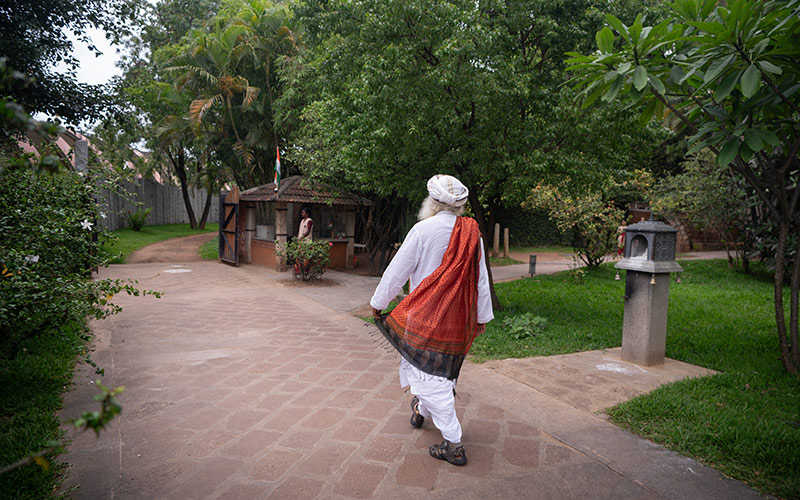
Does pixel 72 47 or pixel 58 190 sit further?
pixel 72 47

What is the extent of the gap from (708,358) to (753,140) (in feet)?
9.78

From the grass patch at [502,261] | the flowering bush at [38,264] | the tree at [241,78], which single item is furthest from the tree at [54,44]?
the grass patch at [502,261]

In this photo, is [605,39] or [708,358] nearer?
[605,39]

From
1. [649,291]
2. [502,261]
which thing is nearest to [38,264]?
[649,291]

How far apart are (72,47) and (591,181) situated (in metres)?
8.96

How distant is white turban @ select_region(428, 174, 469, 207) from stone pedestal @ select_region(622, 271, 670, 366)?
2784 mm

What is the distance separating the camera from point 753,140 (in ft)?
10.6

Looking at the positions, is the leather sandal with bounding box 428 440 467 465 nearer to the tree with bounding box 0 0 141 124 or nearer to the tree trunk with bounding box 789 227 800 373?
the tree trunk with bounding box 789 227 800 373

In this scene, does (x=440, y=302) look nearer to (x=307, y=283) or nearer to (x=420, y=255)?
(x=420, y=255)

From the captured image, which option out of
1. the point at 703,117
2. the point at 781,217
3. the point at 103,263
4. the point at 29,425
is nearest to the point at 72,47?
the point at 103,263

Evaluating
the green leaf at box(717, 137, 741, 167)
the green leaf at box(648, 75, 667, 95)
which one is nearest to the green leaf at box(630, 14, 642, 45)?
the green leaf at box(648, 75, 667, 95)

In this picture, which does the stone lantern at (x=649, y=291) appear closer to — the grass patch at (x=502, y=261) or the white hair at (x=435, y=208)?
the white hair at (x=435, y=208)

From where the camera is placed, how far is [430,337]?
2.99 m

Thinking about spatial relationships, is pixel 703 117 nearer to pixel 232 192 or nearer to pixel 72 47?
pixel 72 47
